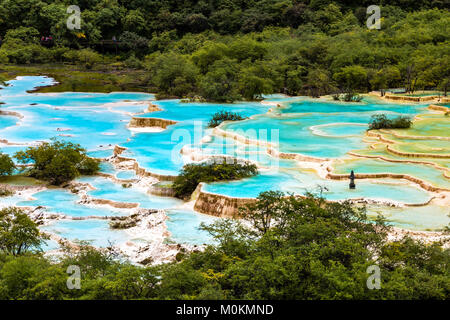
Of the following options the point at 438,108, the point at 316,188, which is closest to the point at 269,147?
the point at 316,188

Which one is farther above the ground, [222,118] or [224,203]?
[222,118]

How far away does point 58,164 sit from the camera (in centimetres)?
1819

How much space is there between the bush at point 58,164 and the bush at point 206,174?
3.85 metres

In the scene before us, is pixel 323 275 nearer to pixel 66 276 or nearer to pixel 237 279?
pixel 237 279

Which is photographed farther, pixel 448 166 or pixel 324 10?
pixel 324 10

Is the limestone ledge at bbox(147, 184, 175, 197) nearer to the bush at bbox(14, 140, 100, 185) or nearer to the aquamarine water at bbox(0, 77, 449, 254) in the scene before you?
the aquamarine water at bbox(0, 77, 449, 254)

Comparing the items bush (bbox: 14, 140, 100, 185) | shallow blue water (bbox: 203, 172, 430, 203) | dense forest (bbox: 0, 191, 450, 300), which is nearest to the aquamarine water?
shallow blue water (bbox: 203, 172, 430, 203)

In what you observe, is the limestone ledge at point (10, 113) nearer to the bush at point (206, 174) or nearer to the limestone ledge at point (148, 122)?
the limestone ledge at point (148, 122)

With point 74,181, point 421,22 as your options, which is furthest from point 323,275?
point 421,22

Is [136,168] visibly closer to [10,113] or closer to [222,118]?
[222,118]

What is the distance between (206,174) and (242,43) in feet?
85.7

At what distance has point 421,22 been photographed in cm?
4550

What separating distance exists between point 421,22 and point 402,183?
111 feet

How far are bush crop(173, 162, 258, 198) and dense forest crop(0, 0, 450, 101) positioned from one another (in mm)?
16184
